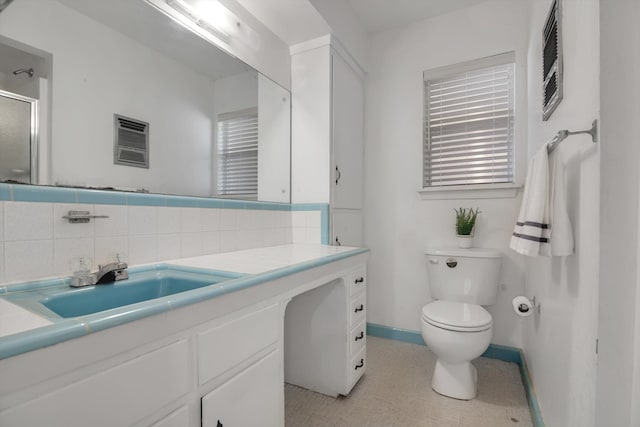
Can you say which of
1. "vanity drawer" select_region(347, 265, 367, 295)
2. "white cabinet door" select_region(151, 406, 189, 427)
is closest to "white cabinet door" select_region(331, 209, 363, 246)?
"vanity drawer" select_region(347, 265, 367, 295)

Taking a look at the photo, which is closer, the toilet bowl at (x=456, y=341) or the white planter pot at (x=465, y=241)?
the toilet bowl at (x=456, y=341)

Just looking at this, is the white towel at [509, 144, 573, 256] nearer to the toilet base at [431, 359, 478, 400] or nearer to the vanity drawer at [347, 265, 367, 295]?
the vanity drawer at [347, 265, 367, 295]

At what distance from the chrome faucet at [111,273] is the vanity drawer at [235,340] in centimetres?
40

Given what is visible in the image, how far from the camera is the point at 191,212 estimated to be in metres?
1.37

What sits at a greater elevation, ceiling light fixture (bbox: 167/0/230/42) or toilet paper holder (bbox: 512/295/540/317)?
ceiling light fixture (bbox: 167/0/230/42)

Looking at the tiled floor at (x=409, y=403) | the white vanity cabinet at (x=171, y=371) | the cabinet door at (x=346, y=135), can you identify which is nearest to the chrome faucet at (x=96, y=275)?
the white vanity cabinet at (x=171, y=371)

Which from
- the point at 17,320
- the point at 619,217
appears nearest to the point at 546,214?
the point at 619,217

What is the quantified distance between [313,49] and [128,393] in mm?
2035

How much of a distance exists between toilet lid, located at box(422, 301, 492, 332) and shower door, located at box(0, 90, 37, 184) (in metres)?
1.75

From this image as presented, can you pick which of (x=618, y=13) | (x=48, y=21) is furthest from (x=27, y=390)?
(x=618, y=13)

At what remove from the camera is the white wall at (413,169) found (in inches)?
78.2

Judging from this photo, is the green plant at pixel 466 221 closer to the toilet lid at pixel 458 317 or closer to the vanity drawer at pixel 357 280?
the toilet lid at pixel 458 317

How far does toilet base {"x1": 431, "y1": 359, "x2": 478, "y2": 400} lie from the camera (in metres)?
1.60

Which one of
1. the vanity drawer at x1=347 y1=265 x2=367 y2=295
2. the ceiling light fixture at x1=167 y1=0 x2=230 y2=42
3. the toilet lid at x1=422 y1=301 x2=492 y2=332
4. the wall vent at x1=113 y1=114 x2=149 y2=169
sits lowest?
the toilet lid at x1=422 y1=301 x2=492 y2=332
